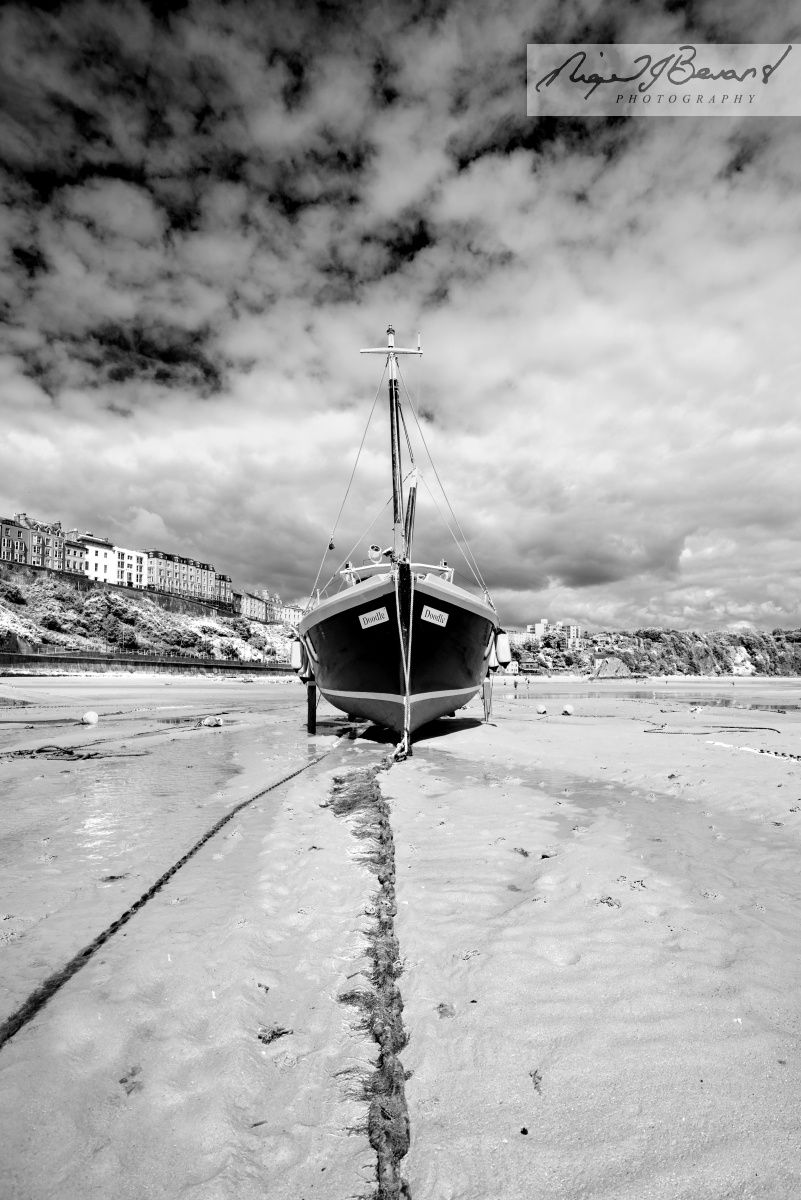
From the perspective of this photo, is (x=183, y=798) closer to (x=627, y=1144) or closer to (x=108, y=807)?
(x=108, y=807)

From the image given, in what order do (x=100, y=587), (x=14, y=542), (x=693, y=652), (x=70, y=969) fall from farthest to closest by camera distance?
1. (x=693, y=652)
2. (x=14, y=542)
3. (x=100, y=587)
4. (x=70, y=969)

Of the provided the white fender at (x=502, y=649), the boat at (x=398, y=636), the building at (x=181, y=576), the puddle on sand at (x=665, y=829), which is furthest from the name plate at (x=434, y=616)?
the building at (x=181, y=576)

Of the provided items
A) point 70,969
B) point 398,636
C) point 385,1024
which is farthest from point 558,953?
point 398,636

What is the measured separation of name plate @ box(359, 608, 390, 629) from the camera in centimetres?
1036

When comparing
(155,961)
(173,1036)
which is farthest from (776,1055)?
(155,961)

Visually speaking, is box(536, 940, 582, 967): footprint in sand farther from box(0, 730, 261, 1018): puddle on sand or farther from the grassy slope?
the grassy slope

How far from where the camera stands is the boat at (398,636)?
408 inches

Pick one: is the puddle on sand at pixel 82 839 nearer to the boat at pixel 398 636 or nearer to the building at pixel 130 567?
the boat at pixel 398 636

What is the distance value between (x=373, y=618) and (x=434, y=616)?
1179 mm

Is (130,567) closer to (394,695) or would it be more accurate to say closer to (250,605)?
(250,605)

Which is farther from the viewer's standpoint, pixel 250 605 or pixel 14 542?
pixel 250 605

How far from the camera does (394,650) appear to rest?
34.6ft

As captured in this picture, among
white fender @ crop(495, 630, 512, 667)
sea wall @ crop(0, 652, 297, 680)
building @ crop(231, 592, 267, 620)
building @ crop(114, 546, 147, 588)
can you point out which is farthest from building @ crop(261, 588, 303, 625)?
white fender @ crop(495, 630, 512, 667)

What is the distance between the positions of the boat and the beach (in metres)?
4.43
